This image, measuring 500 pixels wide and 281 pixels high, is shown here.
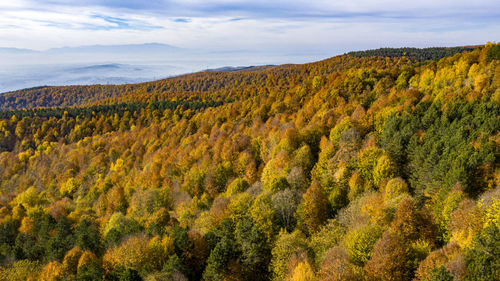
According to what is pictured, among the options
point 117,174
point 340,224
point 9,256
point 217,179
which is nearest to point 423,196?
point 340,224

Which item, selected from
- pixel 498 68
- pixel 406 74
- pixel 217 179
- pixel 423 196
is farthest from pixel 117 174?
pixel 498 68

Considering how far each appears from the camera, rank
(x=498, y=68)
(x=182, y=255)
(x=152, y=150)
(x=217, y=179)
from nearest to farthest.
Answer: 1. (x=182, y=255)
2. (x=498, y=68)
3. (x=217, y=179)
4. (x=152, y=150)

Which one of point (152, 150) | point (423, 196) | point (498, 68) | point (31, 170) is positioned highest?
point (498, 68)

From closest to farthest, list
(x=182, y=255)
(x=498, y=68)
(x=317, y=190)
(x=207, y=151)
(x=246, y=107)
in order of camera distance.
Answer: (x=182, y=255), (x=317, y=190), (x=498, y=68), (x=207, y=151), (x=246, y=107)

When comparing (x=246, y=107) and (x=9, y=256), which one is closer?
(x=9, y=256)

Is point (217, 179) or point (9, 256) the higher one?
point (217, 179)

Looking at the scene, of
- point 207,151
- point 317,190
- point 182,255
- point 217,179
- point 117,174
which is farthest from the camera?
point 117,174

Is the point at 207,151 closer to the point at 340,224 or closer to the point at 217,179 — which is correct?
the point at 217,179

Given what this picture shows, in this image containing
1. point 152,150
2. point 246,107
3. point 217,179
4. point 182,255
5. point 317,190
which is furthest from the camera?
point 246,107

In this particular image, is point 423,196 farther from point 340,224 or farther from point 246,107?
point 246,107
